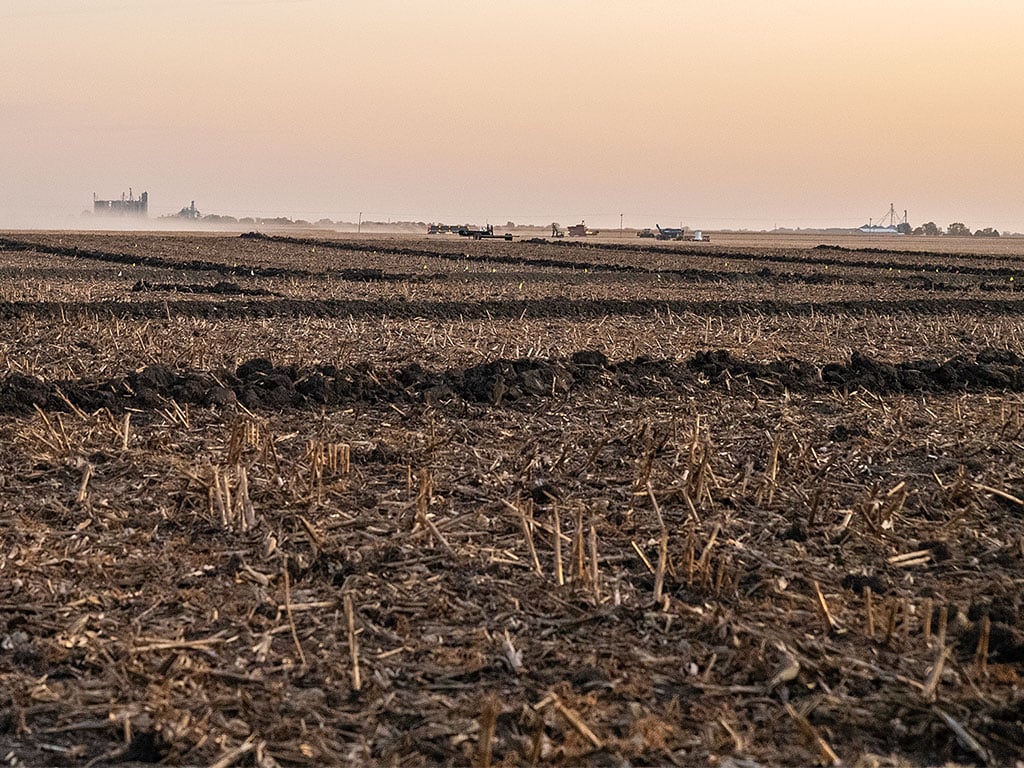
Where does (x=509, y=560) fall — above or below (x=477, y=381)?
below

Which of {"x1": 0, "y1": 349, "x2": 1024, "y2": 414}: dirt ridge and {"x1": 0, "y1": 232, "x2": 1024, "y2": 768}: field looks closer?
{"x1": 0, "y1": 232, "x2": 1024, "y2": 768}: field

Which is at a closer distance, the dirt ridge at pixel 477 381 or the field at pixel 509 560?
the field at pixel 509 560

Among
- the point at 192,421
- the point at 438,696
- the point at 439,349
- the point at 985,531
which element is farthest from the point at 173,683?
the point at 439,349

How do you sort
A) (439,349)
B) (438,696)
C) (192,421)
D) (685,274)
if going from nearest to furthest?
(438,696) < (192,421) < (439,349) < (685,274)

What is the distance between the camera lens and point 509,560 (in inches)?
249

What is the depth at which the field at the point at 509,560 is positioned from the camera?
4547mm

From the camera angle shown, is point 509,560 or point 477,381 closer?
point 509,560

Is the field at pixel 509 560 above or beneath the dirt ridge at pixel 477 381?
beneath

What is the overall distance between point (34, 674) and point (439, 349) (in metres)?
10.1

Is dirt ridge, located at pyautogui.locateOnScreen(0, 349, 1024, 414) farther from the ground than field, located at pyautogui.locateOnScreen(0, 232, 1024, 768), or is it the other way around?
dirt ridge, located at pyautogui.locateOnScreen(0, 349, 1024, 414)

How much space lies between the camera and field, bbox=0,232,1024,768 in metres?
4.55

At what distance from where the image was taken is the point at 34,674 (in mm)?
4996

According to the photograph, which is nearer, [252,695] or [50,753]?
[50,753]

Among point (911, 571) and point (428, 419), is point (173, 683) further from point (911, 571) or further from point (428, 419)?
point (428, 419)
